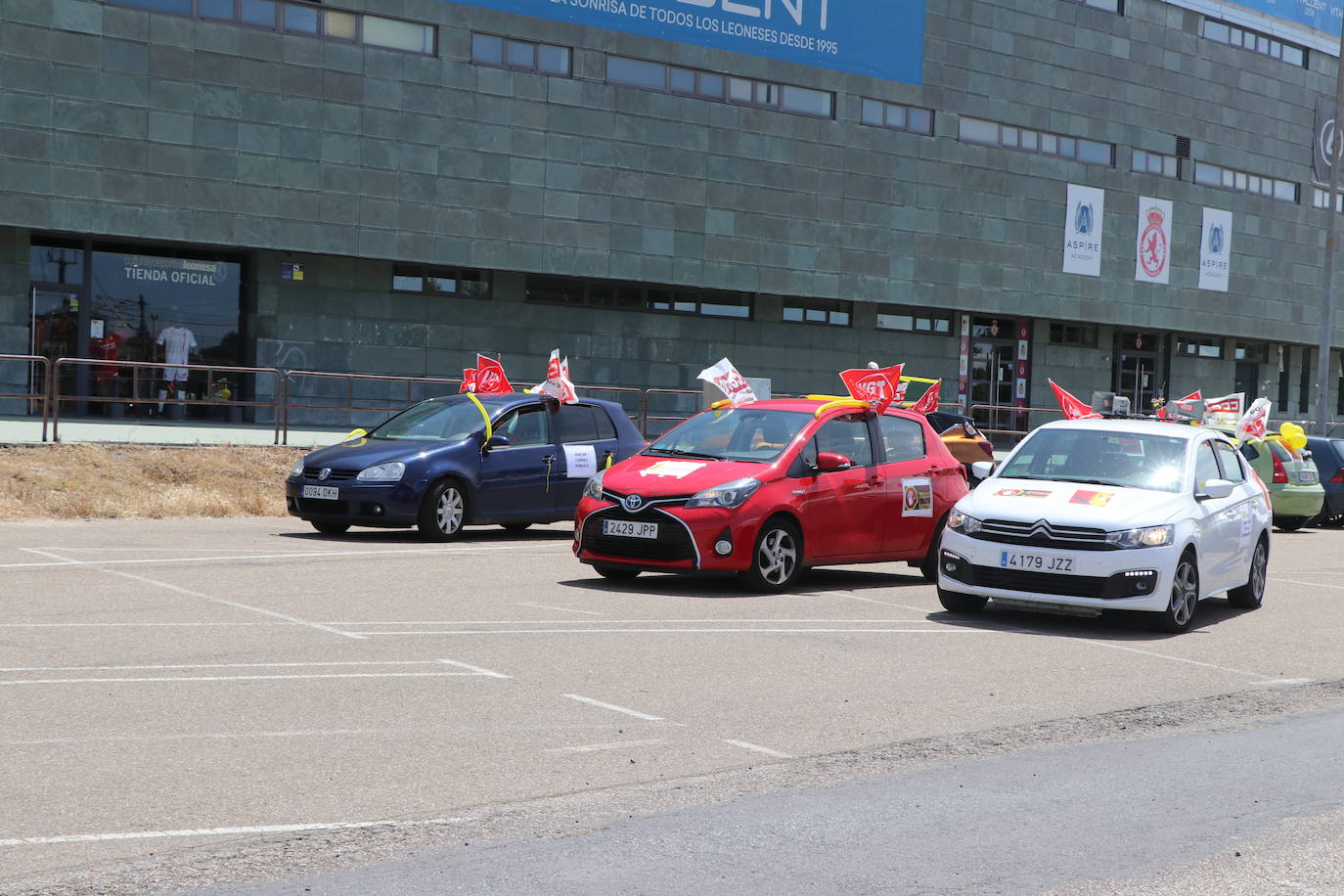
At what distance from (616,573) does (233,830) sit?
8114 mm

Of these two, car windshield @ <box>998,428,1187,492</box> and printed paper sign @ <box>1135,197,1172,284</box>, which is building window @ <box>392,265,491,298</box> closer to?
printed paper sign @ <box>1135,197,1172,284</box>

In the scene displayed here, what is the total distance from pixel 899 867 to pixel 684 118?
109 feet

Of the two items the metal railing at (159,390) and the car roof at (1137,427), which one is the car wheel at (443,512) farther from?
the metal railing at (159,390)

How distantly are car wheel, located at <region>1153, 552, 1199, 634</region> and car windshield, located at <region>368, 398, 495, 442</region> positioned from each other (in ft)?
26.0

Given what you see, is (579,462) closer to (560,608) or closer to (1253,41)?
(560,608)

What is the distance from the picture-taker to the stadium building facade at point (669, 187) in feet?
101

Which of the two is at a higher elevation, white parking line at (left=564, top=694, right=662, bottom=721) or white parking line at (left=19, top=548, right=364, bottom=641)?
white parking line at (left=564, top=694, right=662, bottom=721)

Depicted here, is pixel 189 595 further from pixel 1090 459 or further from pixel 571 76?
pixel 571 76

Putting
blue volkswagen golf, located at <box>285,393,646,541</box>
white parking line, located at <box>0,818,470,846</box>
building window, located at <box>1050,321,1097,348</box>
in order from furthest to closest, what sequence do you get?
building window, located at <box>1050,321,1097,348</box> < blue volkswagen golf, located at <box>285,393,646,541</box> < white parking line, located at <box>0,818,470,846</box>

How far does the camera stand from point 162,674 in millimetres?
8211

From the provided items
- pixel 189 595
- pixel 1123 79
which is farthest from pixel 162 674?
pixel 1123 79

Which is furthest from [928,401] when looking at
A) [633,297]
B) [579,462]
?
[633,297]

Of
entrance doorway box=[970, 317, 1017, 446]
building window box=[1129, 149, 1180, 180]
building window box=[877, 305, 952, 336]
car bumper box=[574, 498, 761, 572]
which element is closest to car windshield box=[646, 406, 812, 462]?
car bumper box=[574, 498, 761, 572]

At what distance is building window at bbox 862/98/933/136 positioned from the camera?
1588 inches
